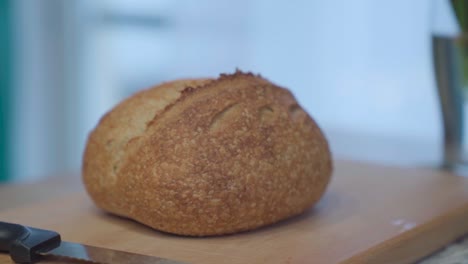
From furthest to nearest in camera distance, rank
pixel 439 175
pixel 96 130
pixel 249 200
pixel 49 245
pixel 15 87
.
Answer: pixel 15 87 → pixel 439 175 → pixel 96 130 → pixel 249 200 → pixel 49 245

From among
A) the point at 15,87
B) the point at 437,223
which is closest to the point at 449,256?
the point at 437,223

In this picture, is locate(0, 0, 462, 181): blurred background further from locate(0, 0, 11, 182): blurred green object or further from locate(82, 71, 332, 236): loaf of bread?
locate(82, 71, 332, 236): loaf of bread

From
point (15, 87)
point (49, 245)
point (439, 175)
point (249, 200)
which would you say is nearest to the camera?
point (49, 245)

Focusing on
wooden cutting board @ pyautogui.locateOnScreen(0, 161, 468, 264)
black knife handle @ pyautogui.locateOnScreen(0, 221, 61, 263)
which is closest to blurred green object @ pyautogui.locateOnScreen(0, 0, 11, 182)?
wooden cutting board @ pyautogui.locateOnScreen(0, 161, 468, 264)

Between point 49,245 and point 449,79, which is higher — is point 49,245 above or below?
below

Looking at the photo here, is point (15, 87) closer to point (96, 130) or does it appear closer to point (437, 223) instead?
point (96, 130)

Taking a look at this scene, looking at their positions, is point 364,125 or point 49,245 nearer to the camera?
point 49,245
